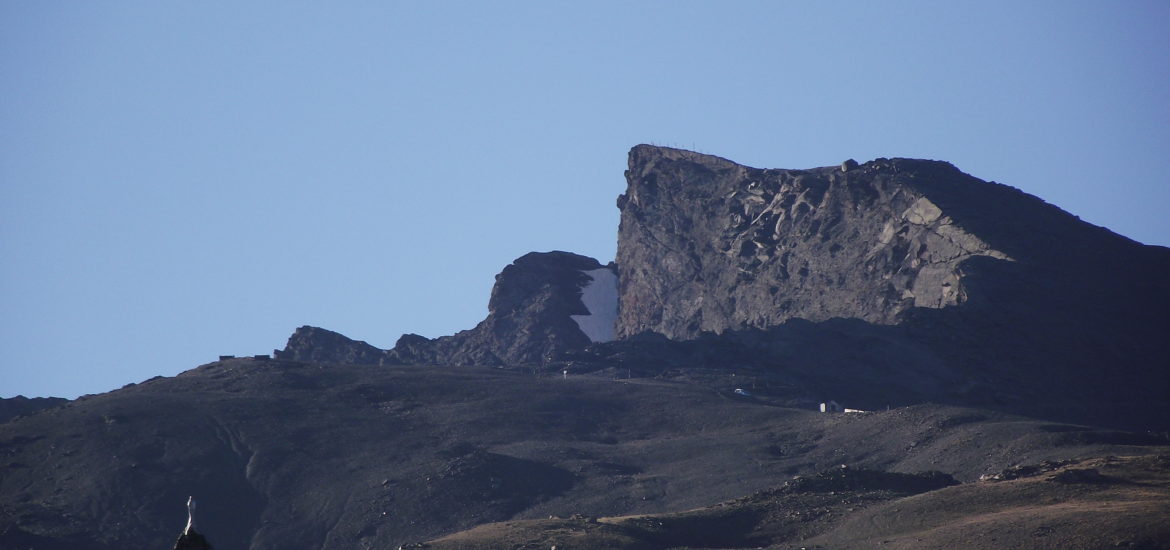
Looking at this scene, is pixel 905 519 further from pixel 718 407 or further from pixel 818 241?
pixel 818 241

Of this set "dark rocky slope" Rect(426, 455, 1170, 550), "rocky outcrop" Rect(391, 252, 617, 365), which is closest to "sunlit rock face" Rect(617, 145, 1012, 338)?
"rocky outcrop" Rect(391, 252, 617, 365)

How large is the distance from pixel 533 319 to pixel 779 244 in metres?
19.2

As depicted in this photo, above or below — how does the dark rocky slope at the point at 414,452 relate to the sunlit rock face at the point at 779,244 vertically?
below

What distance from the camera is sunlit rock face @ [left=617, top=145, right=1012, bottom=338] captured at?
10456 centimetres

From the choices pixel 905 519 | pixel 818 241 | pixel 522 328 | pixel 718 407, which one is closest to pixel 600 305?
pixel 522 328

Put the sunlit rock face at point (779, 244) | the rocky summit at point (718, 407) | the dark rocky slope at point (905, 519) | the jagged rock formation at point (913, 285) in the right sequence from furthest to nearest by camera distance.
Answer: the sunlit rock face at point (779, 244) → the jagged rock formation at point (913, 285) → the rocky summit at point (718, 407) → the dark rocky slope at point (905, 519)

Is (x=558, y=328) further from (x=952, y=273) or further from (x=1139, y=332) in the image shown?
(x=1139, y=332)

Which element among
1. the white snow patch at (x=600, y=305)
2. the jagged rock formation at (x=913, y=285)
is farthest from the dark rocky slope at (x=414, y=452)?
the white snow patch at (x=600, y=305)

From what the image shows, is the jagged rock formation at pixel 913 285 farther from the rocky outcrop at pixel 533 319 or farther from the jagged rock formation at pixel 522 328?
the jagged rock formation at pixel 522 328

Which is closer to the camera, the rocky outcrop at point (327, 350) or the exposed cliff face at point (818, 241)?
the exposed cliff face at point (818, 241)

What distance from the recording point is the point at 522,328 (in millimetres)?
120875

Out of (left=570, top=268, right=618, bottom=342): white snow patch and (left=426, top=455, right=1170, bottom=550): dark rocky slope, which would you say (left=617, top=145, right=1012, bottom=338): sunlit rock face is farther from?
(left=426, top=455, right=1170, bottom=550): dark rocky slope

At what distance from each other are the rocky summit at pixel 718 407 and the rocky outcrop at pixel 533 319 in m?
0.28

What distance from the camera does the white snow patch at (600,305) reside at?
125750 mm
